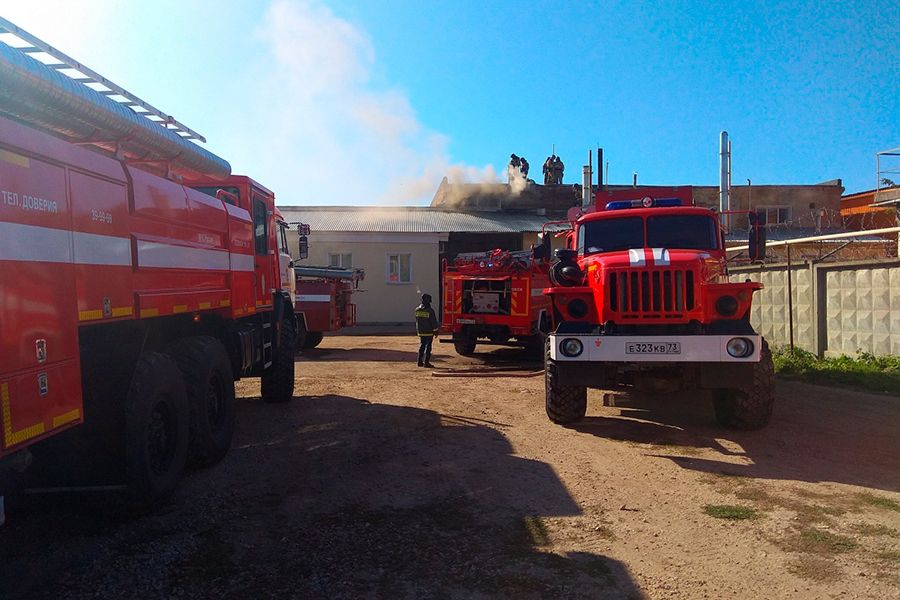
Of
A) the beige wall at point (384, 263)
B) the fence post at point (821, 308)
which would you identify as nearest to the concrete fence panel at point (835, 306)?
the fence post at point (821, 308)

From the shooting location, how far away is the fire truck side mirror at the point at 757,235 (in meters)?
7.64

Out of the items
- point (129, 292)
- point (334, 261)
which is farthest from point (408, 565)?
point (334, 261)

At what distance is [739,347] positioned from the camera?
614 cm

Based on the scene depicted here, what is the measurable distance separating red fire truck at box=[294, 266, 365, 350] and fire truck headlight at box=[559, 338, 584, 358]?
9728mm

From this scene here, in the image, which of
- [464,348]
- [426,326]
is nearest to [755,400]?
[426,326]

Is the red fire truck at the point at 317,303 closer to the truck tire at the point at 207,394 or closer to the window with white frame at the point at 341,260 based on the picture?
the window with white frame at the point at 341,260

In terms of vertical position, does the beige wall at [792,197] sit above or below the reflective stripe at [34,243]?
above

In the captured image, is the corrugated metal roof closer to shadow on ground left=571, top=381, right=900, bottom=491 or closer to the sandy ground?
shadow on ground left=571, top=381, right=900, bottom=491

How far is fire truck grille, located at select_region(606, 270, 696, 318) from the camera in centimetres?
659

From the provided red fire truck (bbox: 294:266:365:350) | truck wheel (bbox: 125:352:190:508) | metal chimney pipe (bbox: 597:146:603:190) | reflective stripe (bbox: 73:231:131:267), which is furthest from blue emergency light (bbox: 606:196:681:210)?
metal chimney pipe (bbox: 597:146:603:190)

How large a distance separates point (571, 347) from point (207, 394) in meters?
3.59

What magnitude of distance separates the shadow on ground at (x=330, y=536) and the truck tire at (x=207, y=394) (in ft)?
0.65

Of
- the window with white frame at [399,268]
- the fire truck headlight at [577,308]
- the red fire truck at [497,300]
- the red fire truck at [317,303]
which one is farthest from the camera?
the window with white frame at [399,268]

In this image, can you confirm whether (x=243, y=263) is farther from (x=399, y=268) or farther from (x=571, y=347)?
(x=399, y=268)
